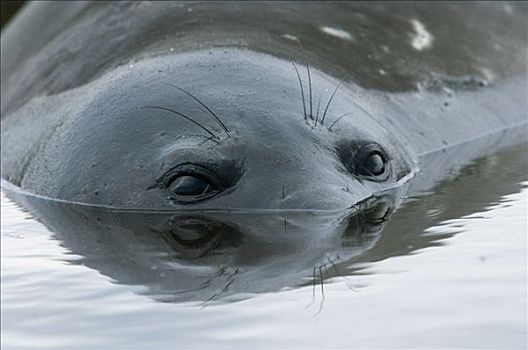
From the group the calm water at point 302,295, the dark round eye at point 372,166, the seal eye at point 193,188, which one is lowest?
the calm water at point 302,295

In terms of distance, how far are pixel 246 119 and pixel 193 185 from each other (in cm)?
38

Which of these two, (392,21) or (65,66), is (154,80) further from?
(392,21)

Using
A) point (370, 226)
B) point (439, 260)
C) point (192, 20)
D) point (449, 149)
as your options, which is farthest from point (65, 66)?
point (439, 260)

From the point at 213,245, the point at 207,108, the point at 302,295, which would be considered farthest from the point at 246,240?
the point at 207,108

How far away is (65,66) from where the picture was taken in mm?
7367

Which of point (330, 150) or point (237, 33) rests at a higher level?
point (237, 33)

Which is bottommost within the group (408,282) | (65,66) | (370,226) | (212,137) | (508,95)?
(408,282)

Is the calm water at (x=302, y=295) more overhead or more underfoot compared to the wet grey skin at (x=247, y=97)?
more underfoot

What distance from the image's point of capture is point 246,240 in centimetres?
444

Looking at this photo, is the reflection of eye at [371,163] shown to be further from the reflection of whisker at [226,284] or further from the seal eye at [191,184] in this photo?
the reflection of whisker at [226,284]

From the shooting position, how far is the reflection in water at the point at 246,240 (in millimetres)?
3723

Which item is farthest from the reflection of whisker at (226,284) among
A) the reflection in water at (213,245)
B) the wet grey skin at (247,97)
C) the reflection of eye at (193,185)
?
the reflection of eye at (193,185)

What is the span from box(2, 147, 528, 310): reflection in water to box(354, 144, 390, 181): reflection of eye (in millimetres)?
122

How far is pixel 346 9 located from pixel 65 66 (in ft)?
5.22
